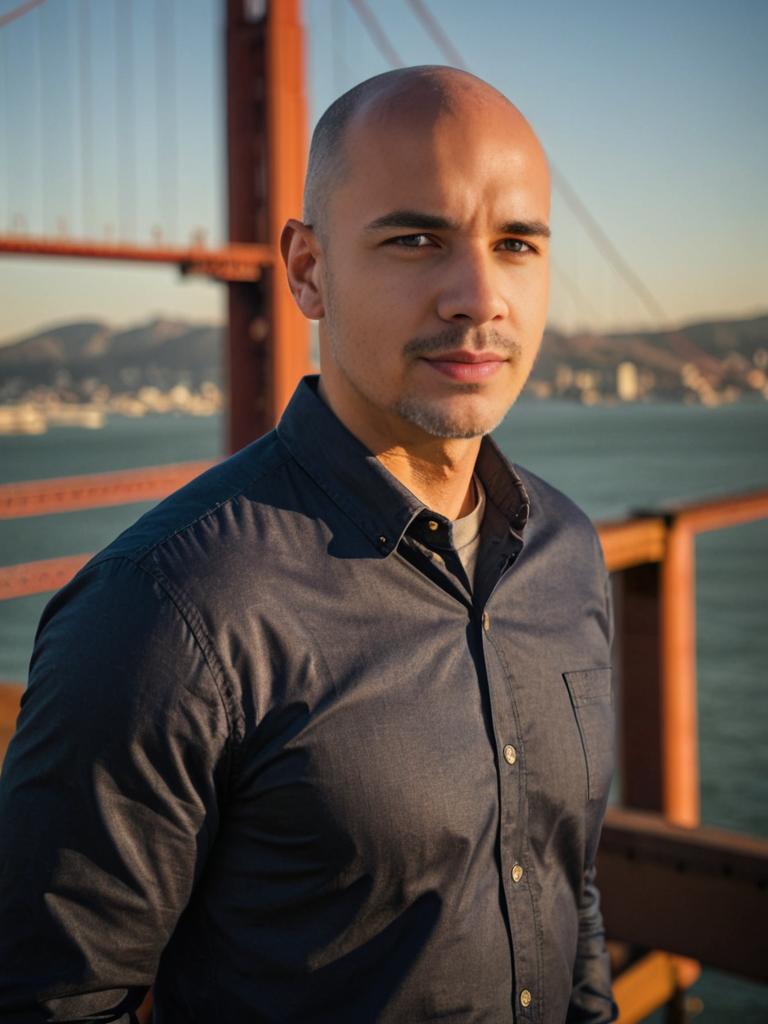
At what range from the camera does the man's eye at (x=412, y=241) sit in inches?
40.0

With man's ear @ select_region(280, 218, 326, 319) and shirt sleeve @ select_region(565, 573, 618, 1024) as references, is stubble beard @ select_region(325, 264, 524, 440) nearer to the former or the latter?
man's ear @ select_region(280, 218, 326, 319)

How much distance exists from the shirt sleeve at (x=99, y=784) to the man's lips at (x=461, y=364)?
0.32 metres

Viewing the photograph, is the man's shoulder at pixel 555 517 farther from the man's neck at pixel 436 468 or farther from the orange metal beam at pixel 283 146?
the orange metal beam at pixel 283 146

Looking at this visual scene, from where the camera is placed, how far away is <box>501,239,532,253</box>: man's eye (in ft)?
3.47

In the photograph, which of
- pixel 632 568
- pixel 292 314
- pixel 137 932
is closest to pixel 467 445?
pixel 137 932

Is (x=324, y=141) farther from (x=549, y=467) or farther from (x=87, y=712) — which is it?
(x=549, y=467)

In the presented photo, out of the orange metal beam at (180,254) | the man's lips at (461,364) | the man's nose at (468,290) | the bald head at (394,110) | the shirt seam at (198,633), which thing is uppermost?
the orange metal beam at (180,254)

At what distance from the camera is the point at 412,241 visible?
1019 mm

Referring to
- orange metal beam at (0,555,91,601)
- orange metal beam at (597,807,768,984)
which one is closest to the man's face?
orange metal beam at (597,807,768,984)

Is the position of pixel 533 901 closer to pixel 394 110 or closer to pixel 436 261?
pixel 436 261

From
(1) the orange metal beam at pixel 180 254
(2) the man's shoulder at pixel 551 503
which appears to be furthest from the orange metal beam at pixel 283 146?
(2) the man's shoulder at pixel 551 503

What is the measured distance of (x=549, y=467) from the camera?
77.2m

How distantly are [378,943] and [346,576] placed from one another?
316mm

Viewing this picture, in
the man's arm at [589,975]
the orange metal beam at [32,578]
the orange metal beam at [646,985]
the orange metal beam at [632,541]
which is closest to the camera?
the man's arm at [589,975]
